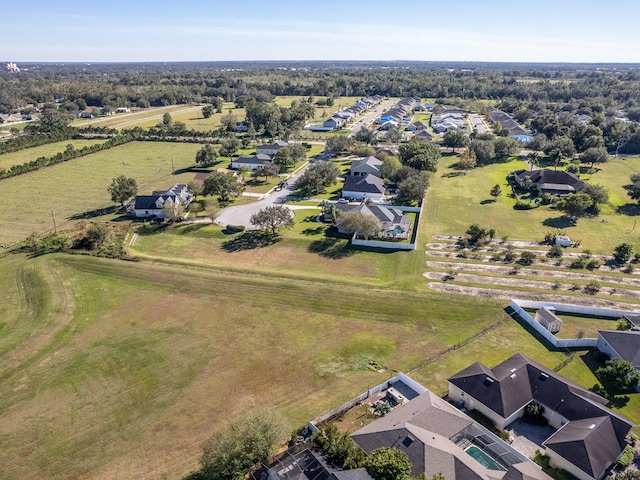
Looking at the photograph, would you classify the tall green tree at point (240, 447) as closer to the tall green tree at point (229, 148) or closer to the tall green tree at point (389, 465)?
the tall green tree at point (389, 465)

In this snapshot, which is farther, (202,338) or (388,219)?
(388,219)

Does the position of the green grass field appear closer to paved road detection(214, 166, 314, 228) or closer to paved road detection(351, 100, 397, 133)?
paved road detection(214, 166, 314, 228)

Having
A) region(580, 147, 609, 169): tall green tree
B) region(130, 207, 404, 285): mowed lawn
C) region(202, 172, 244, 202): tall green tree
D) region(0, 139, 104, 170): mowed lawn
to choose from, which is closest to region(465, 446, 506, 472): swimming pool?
region(130, 207, 404, 285): mowed lawn

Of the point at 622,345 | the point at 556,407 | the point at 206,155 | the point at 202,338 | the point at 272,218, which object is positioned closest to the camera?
the point at 556,407

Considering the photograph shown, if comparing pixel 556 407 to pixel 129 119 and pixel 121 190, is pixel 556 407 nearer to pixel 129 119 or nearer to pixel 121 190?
pixel 121 190

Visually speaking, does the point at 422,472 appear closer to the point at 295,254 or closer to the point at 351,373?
the point at 351,373

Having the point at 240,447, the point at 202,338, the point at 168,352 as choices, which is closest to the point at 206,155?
the point at 202,338

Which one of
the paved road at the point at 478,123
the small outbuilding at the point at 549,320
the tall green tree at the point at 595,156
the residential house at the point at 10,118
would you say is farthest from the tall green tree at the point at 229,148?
the residential house at the point at 10,118

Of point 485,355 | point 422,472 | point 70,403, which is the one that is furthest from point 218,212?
point 422,472
